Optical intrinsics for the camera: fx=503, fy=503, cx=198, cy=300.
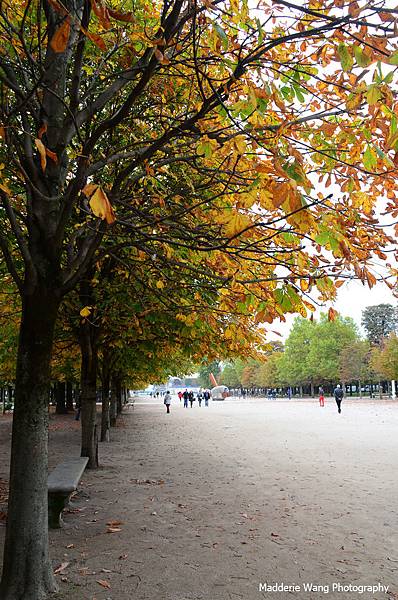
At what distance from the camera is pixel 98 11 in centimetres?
253

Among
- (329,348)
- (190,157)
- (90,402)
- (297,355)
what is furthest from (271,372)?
(190,157)

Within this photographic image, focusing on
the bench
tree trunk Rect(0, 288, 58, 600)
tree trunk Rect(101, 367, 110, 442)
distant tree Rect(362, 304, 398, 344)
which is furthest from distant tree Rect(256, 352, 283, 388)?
tree trunk Rect(0, 288, 58, 600)

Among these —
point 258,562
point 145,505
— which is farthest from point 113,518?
point 258,562

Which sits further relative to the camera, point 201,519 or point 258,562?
point 201,519

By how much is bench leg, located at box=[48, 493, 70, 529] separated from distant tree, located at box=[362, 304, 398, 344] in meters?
106

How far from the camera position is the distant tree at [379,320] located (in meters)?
107

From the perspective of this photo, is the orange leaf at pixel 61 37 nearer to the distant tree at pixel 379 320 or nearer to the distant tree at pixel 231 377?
the distant tree at pixel 379 320

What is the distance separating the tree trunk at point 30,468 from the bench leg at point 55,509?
192 cm

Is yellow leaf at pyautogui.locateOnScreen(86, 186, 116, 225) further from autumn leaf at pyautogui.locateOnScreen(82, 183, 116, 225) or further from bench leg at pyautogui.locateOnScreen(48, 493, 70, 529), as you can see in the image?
bench leg at pyautogui.locateOnScreen(48, 493, 70, 529)

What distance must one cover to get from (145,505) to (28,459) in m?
4.08

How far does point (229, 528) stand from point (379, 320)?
357 feet

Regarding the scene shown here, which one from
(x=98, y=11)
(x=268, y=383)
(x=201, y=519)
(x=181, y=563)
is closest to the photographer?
(x=98, y=11)

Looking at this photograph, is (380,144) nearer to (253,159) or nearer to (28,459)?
(253,159)

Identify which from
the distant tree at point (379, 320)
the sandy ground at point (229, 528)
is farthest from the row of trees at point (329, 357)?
the sandy ground at point (229, 528)
